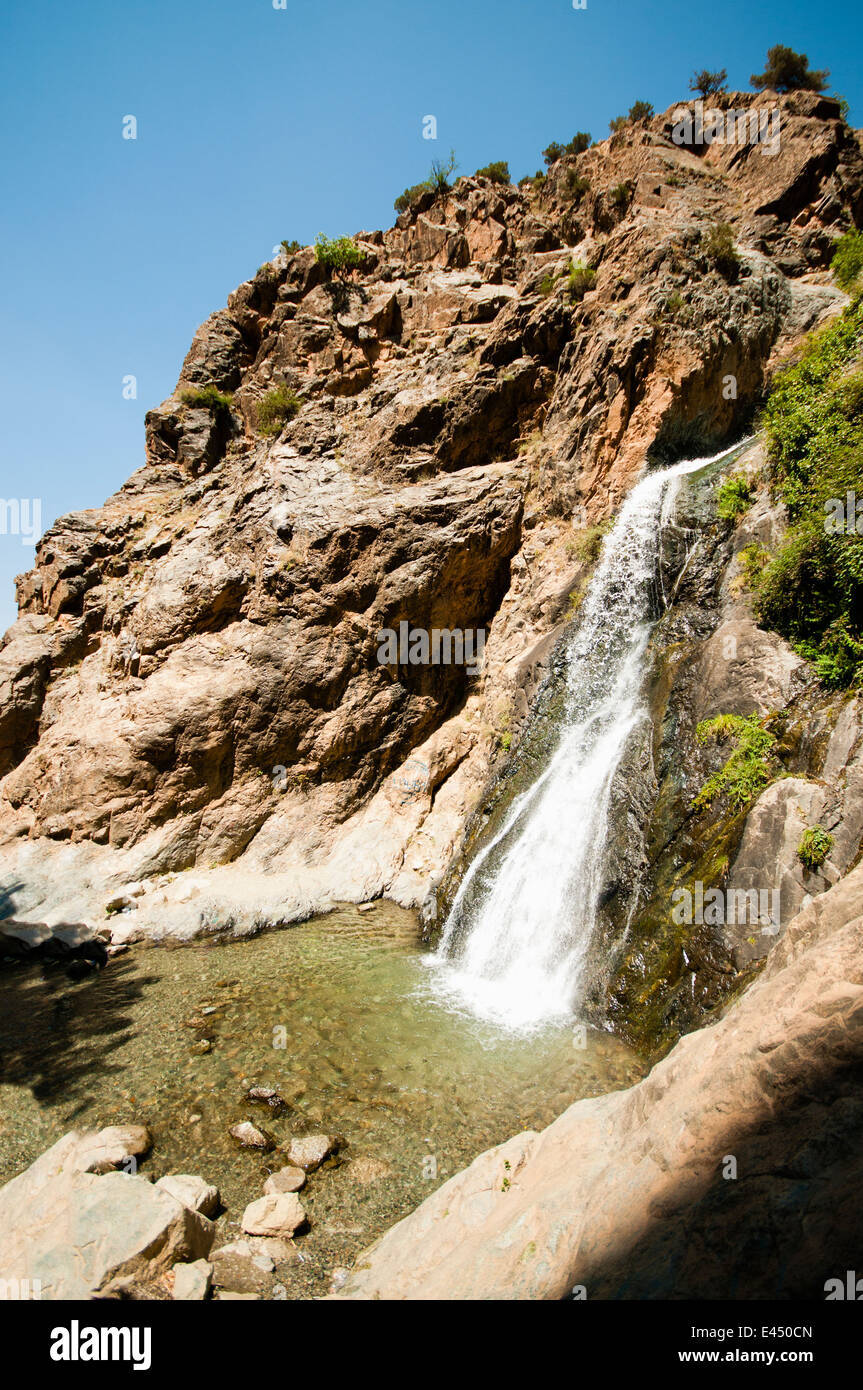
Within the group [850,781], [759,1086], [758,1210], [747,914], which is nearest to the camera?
[758,1210]

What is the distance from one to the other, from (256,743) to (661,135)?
30005 millimetres

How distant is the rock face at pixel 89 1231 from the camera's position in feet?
12.7

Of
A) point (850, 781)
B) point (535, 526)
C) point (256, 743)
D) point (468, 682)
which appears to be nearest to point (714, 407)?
point (535, 526)

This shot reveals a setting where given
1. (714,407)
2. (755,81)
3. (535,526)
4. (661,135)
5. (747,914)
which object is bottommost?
(747,914)

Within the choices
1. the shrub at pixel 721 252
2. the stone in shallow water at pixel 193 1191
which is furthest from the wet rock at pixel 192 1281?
the shrub at pixel 721 252

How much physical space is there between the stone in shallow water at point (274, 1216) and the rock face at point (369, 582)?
7639mm

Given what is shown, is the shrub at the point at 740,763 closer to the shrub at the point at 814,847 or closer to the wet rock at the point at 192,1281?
the shrub at the point at 814,847

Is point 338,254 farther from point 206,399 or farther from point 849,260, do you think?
point 849,260

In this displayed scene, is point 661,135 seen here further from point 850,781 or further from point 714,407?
point 850,781

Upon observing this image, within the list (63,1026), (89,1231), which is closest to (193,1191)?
(89,1231)

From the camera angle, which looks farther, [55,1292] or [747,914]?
[747,914]

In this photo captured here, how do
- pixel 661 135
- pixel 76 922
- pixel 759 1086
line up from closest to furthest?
pixel 759 1086 → pixel 76 922 → pixel 661 135

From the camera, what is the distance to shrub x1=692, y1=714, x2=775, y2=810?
8023 millimetres

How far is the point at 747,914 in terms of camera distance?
22.8 ft
